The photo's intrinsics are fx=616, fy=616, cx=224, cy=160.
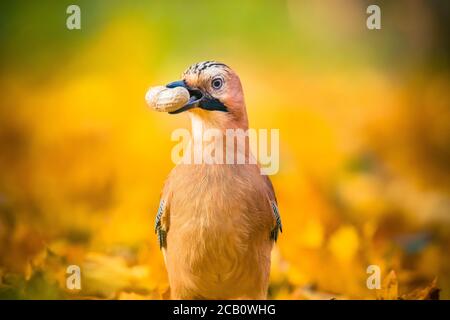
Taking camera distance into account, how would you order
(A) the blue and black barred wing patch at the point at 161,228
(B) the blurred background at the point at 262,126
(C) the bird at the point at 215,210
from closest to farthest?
(C) the bird at the point at 215,210 → (A) the blue and black barred wing patch at the point at 161,228 → (B) the blurred background at the point at 262,126

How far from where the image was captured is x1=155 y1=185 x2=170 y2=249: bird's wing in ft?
8.89

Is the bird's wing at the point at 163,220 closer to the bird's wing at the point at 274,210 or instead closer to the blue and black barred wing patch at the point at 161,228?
the blue and black barred wing patch at the point at 161,228

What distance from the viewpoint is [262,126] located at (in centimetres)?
304

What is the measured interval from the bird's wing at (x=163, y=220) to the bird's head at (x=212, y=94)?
405mm

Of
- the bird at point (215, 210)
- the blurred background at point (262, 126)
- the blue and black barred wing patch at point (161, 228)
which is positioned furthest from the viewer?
the blurred background at point (262, 126)

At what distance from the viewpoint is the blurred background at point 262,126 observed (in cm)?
302

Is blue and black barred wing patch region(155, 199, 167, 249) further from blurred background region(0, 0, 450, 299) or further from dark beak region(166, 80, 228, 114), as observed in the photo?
dark beak region(166, 80, 228, 114)

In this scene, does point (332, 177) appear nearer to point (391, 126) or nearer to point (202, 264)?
point (391, 126)

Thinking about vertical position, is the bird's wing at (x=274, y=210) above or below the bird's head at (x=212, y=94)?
below

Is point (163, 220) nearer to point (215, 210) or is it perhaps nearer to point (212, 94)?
point (215, 210)

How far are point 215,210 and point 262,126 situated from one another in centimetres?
62

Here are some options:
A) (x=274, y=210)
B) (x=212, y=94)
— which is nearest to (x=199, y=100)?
(x=212, y=94)

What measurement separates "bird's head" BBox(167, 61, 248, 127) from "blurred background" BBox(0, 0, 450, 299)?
372 millimetres

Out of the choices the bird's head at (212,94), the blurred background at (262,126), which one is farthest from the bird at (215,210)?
the blurred background at (262,126)
